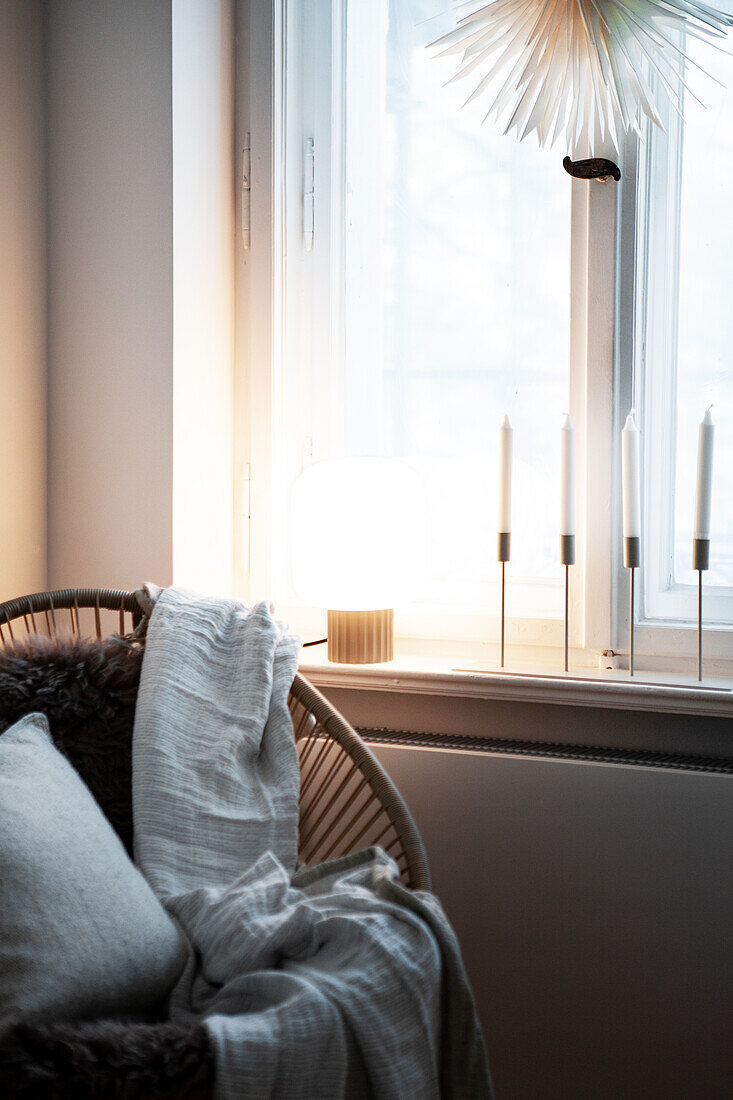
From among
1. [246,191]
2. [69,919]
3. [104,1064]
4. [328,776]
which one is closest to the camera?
[104,1064]

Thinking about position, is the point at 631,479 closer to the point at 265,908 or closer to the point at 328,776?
the point at 328,776

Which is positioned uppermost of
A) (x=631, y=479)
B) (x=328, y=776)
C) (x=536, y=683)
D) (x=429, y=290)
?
(x=429, y=290)

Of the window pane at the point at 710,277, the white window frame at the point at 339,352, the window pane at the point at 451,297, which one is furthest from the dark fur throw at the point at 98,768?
the window pane at the point at 710,277

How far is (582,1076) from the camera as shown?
4.81ft

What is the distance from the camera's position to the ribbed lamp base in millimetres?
1605

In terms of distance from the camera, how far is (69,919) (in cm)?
99

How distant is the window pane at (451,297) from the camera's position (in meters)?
1.74

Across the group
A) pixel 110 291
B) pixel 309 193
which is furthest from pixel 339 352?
pixel 110 291

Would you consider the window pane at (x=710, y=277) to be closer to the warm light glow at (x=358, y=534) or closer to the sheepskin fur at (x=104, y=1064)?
the warm light glow at (x=358, y=534)

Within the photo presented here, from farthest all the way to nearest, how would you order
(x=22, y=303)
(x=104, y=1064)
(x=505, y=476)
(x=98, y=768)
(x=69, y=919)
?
(x=22, y=303), (x=505, y=476), (x=98, y=768), (x=69, y=919), (x=104, y=1064)

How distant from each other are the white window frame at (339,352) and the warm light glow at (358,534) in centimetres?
28

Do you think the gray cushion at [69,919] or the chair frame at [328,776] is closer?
the gray cushion at [69,919]

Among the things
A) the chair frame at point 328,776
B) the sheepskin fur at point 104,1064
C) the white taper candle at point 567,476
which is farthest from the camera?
the white taper candle at point 567,476

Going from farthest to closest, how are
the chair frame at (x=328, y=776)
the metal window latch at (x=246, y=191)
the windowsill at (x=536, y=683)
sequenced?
the metal window latch at (x=246, y=191), the windowsill at (x=536, y=683), the chair frame at (x=328, y=776)
